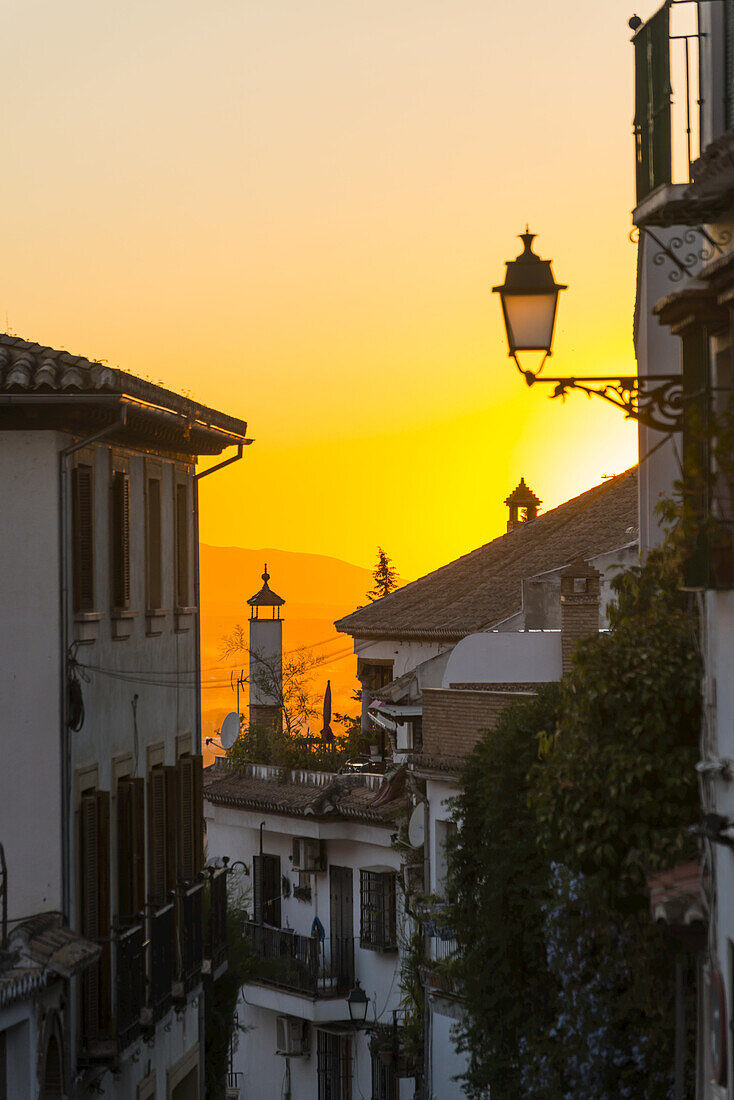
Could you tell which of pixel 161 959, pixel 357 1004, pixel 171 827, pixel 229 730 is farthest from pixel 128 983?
pixel 229 730

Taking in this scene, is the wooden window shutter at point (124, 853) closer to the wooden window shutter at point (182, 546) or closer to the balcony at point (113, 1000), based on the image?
the balcony at point (113, 1000)

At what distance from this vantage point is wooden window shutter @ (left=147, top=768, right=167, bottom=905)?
20.3 m

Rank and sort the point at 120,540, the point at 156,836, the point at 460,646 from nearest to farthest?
the point at 120,540 < the point at 156,836 < the point at 460,646

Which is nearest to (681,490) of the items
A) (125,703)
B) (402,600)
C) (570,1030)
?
(570,1030)

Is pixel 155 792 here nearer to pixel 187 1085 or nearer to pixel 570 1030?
pixel 187 1085

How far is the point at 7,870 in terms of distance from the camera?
1620cm

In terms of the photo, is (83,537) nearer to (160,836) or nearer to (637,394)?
(160,836)

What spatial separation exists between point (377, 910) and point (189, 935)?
41.3ft

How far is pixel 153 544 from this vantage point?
20.7 meters

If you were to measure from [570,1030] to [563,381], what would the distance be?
729 centimetres

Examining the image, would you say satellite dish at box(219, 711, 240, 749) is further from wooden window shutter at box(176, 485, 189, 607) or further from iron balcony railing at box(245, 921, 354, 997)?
wooden window shutter at box(176, 485, 189, 607)

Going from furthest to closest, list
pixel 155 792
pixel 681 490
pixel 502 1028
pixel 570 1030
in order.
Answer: pixel 155 792, pixel 502 1028, pixel 570 1030, pixel 681 490

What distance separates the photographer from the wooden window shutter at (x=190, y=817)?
22.0 meters

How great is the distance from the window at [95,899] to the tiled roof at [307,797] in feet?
37.7
